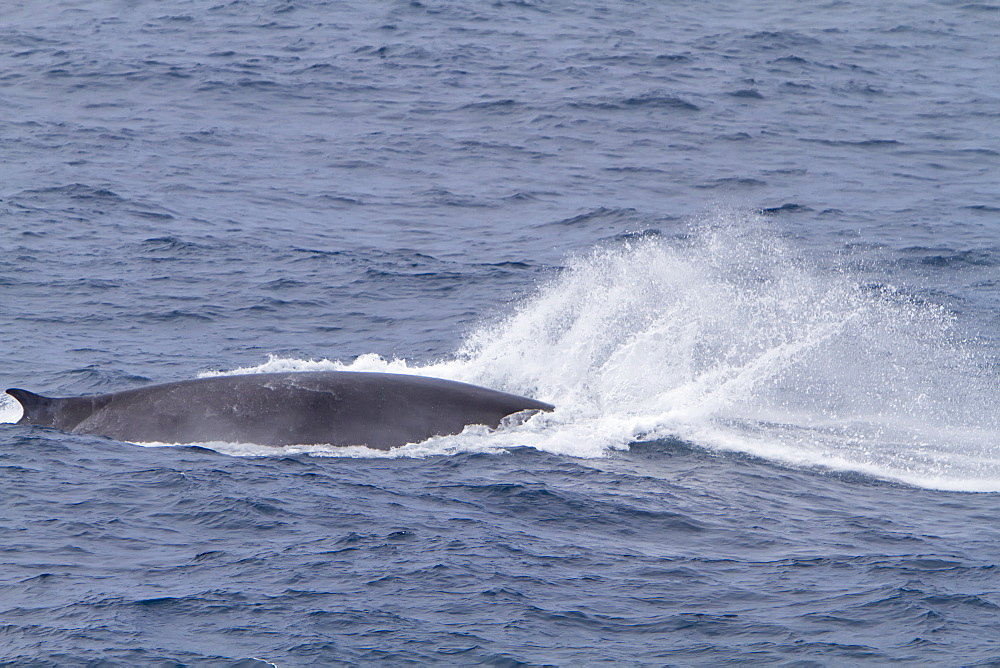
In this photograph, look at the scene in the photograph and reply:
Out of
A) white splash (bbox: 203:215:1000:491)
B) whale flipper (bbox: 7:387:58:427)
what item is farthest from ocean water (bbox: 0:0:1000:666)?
whale flipper (bbox: 7:387:58:427)

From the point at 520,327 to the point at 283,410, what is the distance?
5919 mm

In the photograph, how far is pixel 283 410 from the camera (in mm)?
14156

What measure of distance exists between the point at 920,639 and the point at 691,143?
23.6m

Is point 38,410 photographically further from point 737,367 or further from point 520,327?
point 737,367

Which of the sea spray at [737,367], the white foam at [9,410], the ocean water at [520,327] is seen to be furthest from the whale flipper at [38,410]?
the sea spray at [737,367]

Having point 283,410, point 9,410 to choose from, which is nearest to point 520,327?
point 283,410

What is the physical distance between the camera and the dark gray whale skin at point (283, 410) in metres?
14.1

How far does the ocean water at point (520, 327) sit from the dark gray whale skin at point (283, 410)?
0.83 ft

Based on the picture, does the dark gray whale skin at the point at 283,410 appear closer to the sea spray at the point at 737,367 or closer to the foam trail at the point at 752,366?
the sea spray at the point at 737,367

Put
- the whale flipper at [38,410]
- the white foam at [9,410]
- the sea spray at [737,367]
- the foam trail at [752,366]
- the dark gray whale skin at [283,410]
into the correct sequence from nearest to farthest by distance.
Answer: the dark gray whale skin at [283,410]
the whale flipper at [38,410]
the sea spray at [737,367]
the foam trail at [752,366]
the white foam at [9,410]

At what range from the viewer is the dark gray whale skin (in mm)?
14070

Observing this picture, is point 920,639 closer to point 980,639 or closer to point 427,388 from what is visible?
point 980,639

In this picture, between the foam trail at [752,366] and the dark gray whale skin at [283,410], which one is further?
the foam trail at [752,366]

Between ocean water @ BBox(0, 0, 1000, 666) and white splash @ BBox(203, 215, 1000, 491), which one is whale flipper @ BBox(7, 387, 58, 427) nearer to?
ocean water @ BBox(0, 0, 1000, 666)
